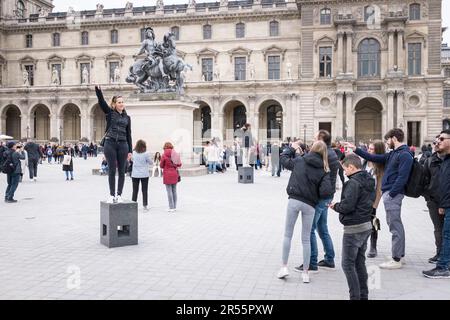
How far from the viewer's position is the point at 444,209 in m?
7.35

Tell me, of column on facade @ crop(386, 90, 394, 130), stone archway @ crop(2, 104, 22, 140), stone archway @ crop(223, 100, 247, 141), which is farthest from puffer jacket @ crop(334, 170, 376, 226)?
stone archway @ crop(2, 104, 22, 140)

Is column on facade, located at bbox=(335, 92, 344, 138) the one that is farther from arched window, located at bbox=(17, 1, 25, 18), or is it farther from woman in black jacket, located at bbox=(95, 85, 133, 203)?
arched window, located at bbox=(17, 1, 25, 18)

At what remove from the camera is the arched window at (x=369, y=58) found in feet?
170

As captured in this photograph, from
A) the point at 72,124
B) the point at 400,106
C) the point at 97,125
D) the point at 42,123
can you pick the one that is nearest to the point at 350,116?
the point at 400,106

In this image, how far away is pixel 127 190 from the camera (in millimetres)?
17766

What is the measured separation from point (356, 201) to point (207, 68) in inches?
2191

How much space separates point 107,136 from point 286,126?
46.0 meters

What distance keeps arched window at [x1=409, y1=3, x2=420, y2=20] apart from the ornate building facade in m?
0.09

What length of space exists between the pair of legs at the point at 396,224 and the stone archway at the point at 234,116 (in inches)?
2025

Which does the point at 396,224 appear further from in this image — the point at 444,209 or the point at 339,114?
the point at 339,114
